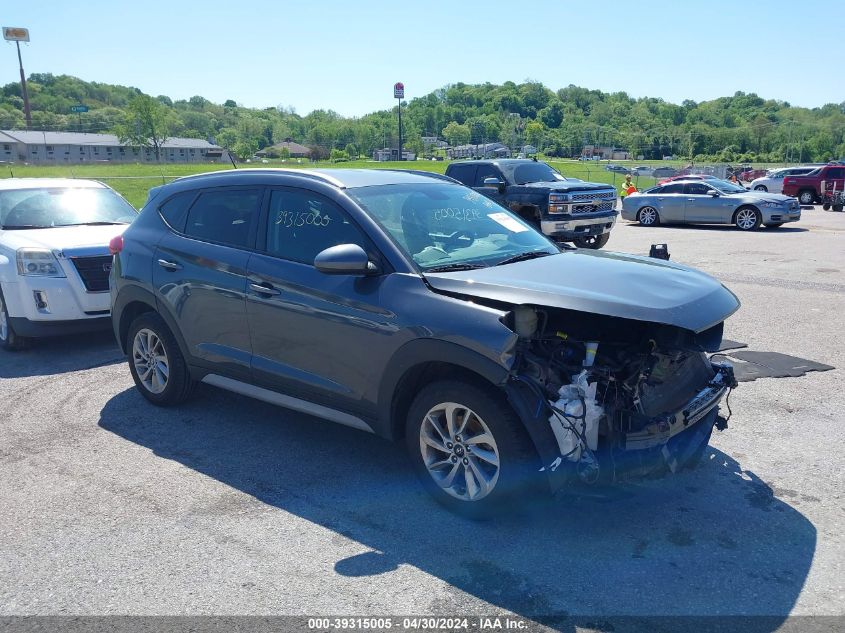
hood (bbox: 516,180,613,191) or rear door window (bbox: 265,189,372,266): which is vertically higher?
rear door window (bbox: 265,189,372,266)

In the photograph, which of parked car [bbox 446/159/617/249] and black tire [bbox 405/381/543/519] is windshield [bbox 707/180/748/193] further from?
black tire [bbox 405/381/543/519]

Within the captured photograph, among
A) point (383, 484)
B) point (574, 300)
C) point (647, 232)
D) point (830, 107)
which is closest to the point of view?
point (574, 300)

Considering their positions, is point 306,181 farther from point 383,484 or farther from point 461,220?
point 383,484

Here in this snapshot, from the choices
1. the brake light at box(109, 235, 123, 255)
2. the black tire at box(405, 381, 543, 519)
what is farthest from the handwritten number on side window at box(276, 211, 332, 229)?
the brake light at box(109, 235, 123, 255)

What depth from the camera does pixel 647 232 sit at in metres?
20.7

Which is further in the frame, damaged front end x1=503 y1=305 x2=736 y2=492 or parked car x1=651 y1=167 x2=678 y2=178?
parked car x1=651 y1=167 x2=678 y2=178

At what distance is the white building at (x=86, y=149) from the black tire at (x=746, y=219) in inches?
3167

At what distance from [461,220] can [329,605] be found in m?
2.63

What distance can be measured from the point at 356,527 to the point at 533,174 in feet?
41.8

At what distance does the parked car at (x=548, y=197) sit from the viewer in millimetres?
14125

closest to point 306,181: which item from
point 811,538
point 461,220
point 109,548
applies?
point 461,220

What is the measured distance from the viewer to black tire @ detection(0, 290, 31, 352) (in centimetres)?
780

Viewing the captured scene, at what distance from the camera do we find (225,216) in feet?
17.3

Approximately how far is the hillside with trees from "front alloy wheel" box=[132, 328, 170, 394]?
340 feet
